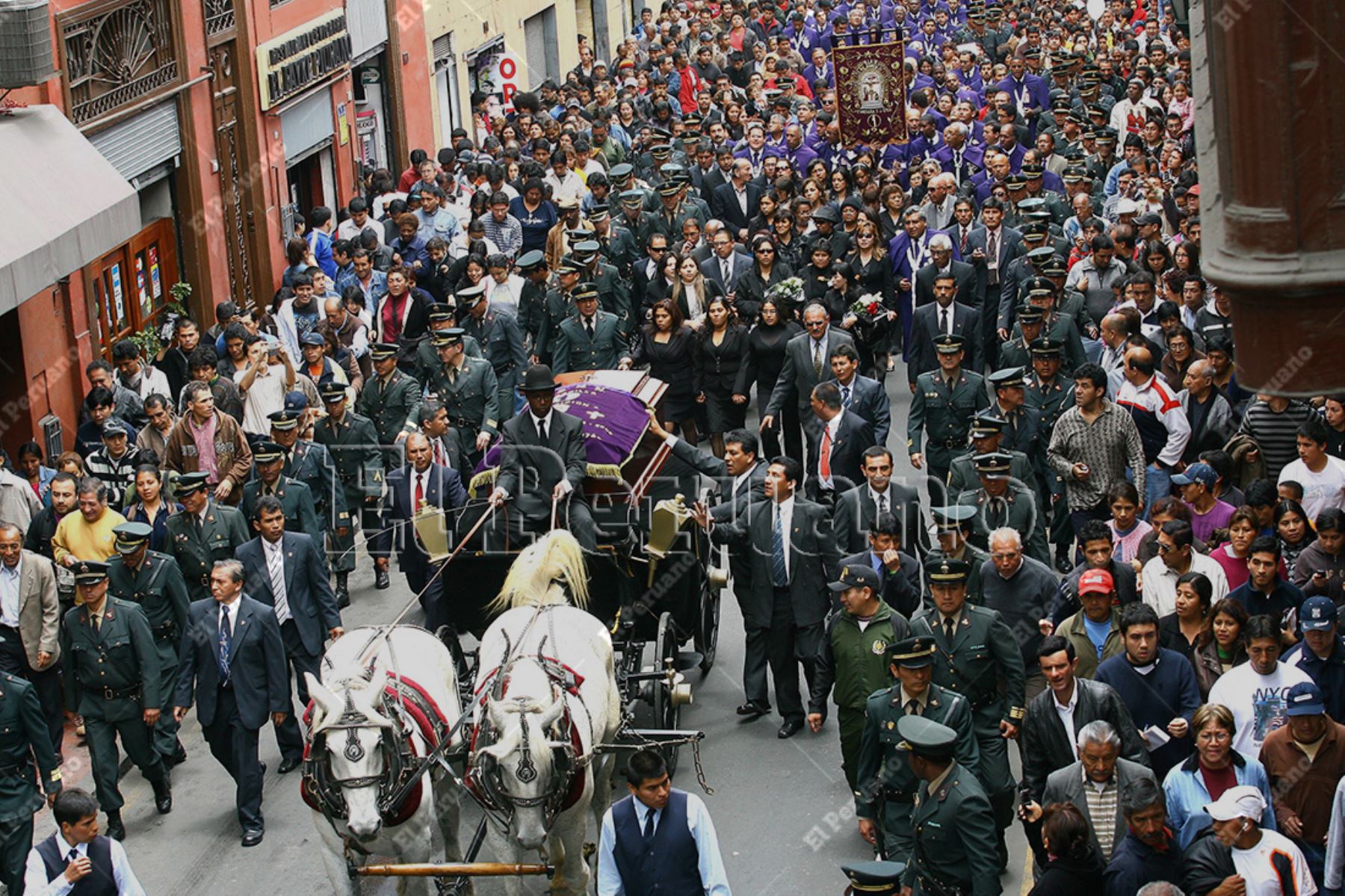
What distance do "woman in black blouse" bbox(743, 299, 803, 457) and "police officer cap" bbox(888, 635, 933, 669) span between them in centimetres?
694

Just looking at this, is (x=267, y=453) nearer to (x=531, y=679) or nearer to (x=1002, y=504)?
(x=531, y=679)

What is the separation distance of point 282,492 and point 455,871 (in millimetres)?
5136

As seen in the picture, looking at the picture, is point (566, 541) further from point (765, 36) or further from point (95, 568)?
point (765, 36)

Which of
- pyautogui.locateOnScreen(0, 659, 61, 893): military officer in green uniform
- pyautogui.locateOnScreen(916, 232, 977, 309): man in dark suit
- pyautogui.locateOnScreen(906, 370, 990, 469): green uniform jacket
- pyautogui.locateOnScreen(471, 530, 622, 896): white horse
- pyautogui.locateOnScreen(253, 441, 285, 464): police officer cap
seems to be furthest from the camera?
pyautogui.locateOnScreen(916, 232, 977, 309): man in dark suit

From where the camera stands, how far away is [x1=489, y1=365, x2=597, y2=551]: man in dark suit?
12.6 m

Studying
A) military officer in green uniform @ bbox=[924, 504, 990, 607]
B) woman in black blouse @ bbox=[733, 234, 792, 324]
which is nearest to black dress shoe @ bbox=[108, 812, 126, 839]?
military officer in green uniform @ bbox=[924, 504, 990, 607]

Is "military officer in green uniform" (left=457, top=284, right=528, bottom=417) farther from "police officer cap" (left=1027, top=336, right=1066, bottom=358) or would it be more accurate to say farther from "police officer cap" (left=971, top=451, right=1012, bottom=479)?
"police officer cap" (left=971, top=451, right=1012, bottom=479)

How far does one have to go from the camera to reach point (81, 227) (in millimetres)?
17469

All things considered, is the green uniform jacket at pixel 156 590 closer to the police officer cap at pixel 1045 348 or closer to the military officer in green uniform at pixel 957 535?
the military officer in green uniform at pixel 957 535

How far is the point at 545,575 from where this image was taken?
38.8 feet

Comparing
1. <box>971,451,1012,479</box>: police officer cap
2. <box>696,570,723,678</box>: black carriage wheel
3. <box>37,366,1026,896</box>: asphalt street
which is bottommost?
<box>37,366,1026,896</box>: asphalt street

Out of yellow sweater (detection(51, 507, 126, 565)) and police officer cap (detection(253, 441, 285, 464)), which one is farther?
police officer cap (detection(253, 441, 285, 464))

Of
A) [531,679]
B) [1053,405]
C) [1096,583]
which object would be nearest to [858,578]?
[1096,583]

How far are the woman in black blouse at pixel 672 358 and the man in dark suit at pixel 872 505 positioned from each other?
4.42m
